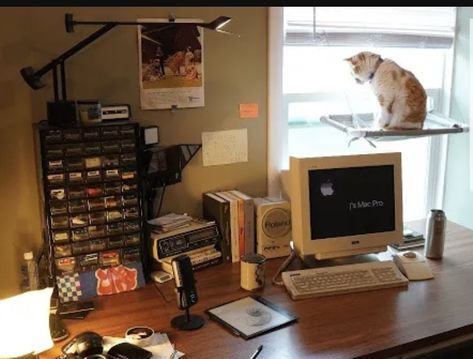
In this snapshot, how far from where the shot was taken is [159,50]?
193 centimetres

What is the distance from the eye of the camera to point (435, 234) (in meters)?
1.99

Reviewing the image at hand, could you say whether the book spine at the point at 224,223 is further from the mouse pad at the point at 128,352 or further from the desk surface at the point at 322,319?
the mouse pad at the point at 128,352

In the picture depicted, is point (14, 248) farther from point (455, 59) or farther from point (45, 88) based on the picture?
point (455, 59)

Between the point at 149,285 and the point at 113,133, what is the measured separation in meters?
0.54

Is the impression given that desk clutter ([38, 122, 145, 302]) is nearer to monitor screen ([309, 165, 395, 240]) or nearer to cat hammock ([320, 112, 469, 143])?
monitor screen ([309, 165, 395, 240])

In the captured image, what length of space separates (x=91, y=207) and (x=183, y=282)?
0.42 m

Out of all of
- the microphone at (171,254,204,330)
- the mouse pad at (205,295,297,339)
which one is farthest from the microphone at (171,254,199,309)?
the mouse pad at (205,295,297,339)

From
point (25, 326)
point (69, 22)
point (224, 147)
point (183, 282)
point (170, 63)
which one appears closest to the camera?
point (25, 326)

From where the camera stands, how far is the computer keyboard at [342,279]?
171 cm

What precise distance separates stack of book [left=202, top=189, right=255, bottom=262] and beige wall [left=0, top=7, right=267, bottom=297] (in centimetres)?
17

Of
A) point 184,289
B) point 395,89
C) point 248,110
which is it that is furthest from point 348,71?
point 184,289

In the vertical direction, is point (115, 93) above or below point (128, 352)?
above

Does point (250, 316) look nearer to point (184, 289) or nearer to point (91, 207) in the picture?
point (184, 289)

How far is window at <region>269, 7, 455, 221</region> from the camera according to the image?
235 centimetres
